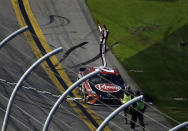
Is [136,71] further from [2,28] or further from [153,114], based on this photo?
[2,28]

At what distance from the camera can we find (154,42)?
28.3 m

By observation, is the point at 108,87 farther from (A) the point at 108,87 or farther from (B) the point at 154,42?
(B) the point at 154,42

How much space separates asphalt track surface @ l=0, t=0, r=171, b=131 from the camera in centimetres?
2042

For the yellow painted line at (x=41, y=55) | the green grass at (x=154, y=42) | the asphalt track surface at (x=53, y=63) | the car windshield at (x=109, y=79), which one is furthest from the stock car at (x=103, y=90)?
the green grass at (x=154, y=42)

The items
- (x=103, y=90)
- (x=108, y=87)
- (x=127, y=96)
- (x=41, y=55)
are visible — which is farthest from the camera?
(x=41, y=55)

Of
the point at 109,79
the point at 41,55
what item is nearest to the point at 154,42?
the point at 41,55

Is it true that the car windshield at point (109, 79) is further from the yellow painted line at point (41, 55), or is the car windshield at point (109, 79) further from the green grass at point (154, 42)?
the green grass at point (154, 42)

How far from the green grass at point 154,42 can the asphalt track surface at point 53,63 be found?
829 mm

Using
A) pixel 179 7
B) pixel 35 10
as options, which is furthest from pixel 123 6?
pixel 35 10

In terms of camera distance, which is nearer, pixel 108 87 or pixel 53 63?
pixel 108 87

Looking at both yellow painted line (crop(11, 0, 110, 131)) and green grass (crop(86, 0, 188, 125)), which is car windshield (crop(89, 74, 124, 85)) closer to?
yellow painted line (crop(11, 0, 110, 131))

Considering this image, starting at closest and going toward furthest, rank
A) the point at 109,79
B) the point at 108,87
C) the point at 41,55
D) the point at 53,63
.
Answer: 1. the point at 108,87
2. the point at 109,79
3. the point at 53,63
4. the point at 41,55

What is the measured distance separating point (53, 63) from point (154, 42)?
639 cm

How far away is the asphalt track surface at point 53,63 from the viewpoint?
20.4m
